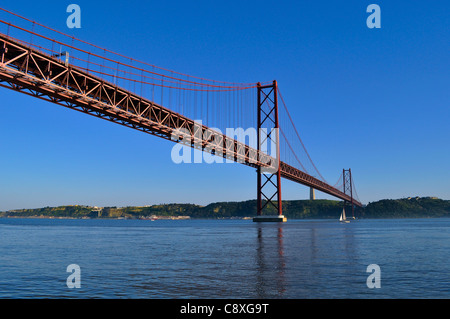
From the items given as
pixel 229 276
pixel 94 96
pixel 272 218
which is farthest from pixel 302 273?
pixel 272 218

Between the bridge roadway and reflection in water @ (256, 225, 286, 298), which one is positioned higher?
the bridge roadway

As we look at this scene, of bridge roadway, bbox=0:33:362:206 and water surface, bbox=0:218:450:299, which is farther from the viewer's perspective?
bridge roadway, bbox=0:33:362:206

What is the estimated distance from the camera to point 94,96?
36.2 meters

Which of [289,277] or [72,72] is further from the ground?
[72,72]

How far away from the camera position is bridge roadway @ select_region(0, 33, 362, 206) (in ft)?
95.1

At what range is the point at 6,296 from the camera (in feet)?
34.1

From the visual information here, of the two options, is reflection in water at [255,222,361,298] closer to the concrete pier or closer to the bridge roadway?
the bridge roadway

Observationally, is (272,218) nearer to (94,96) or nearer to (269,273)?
(94,96)

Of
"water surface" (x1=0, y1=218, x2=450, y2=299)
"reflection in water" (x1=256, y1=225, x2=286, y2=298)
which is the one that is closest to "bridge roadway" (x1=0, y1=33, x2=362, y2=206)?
"water surface" (x1=0, y1=218, x2=450, y2=299)

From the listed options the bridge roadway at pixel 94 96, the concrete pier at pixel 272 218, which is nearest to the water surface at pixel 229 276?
the bridge roadway at pixel 94 96

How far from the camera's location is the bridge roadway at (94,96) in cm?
2898
